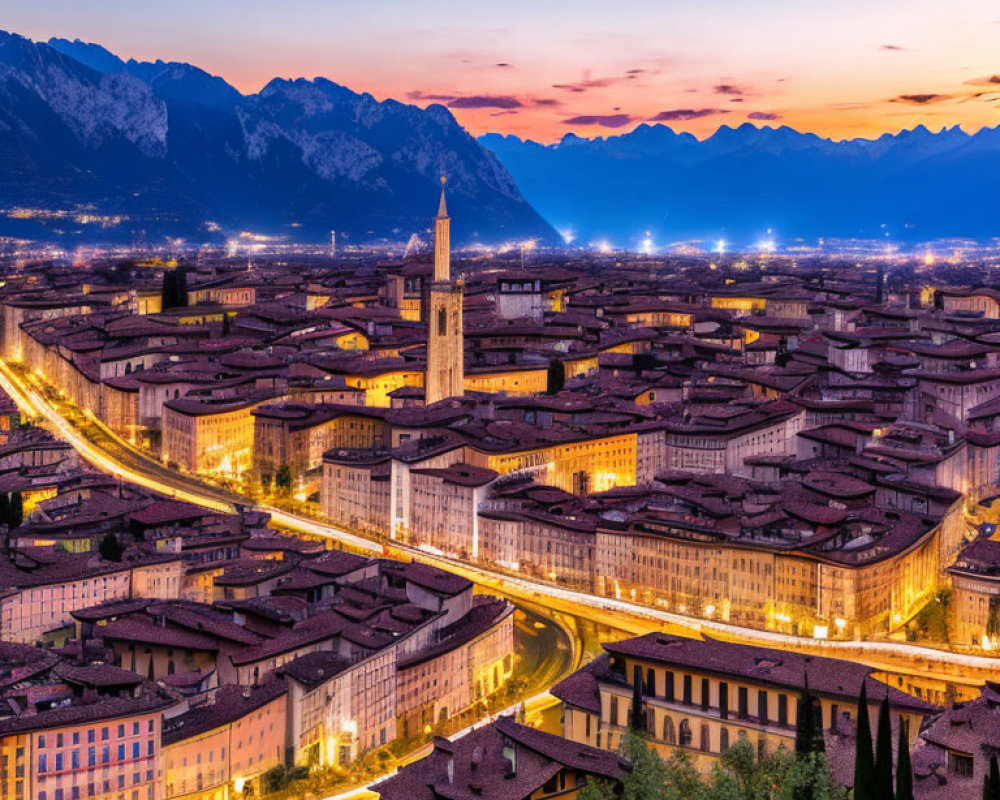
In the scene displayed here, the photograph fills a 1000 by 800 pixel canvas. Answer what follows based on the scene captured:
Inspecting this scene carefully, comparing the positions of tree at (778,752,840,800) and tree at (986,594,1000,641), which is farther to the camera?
tree at (986,594,1000,641)

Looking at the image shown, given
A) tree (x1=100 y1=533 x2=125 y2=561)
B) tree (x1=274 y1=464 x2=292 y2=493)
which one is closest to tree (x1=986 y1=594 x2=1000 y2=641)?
tree (x1=100 y1=533 x2=125 y2=561)

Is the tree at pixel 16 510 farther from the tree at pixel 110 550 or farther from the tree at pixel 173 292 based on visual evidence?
the tree at pixel 173 292

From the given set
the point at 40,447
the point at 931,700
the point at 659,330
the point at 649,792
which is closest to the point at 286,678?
the point at 649,792

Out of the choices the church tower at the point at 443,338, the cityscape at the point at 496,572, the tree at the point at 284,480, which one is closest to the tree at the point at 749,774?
the cityscape at the point at 496,572

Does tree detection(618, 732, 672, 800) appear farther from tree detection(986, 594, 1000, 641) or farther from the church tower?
the church tower

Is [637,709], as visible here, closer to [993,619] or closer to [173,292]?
[993,619]
